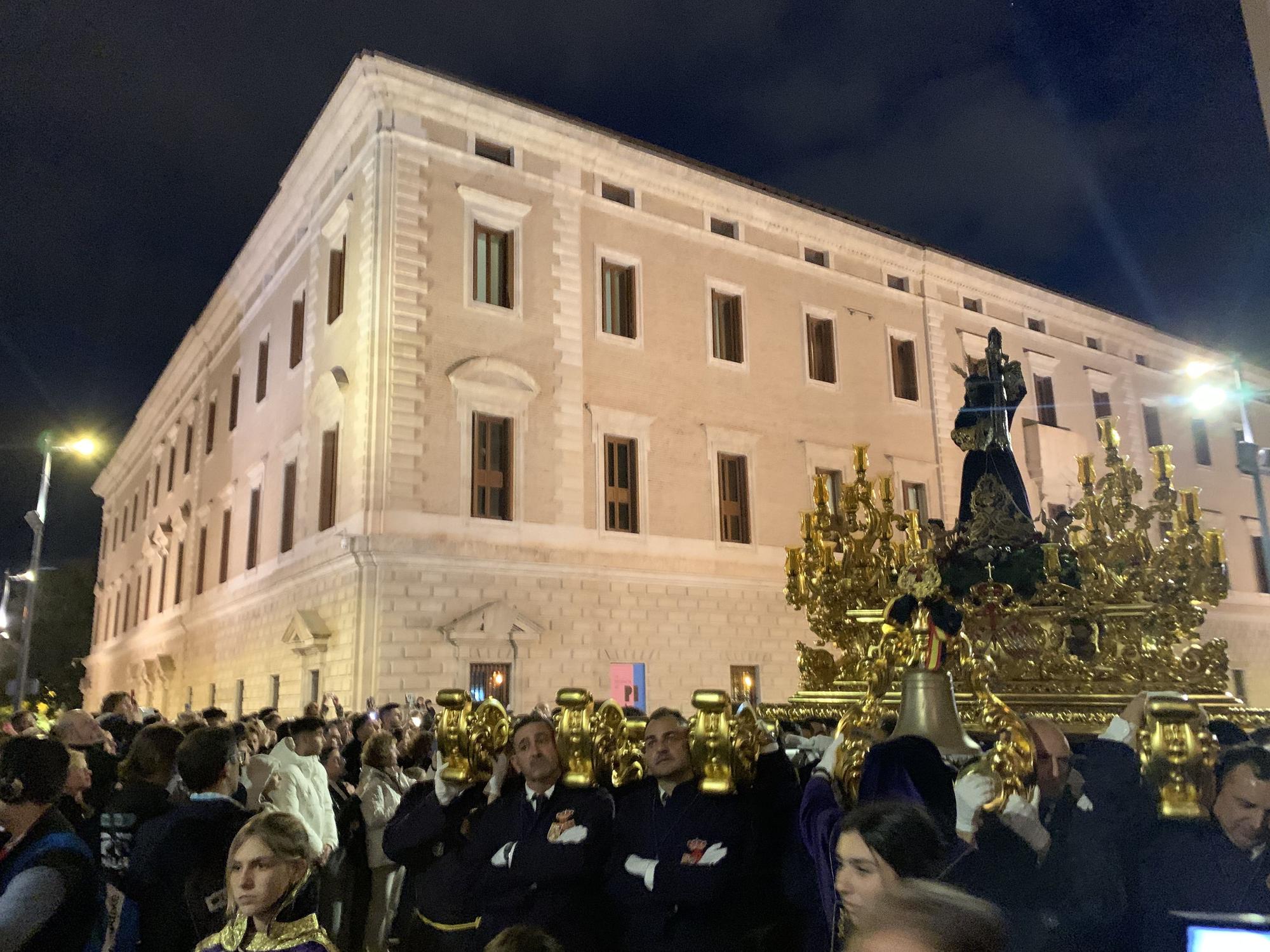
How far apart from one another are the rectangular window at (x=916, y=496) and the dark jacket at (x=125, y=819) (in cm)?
2209

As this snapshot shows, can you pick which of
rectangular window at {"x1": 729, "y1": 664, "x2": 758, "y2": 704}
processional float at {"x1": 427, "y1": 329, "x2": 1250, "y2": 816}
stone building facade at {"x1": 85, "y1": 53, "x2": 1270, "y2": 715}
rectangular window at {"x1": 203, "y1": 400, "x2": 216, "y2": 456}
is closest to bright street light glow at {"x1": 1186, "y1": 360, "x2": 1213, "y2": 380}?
stone building facade at {"x1": 85, "y1": 53, "x2": 1270, "y2": 715}

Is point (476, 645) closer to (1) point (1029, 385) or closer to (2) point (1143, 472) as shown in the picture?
(1) point (1029, 385)

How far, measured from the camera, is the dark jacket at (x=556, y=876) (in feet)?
12.7

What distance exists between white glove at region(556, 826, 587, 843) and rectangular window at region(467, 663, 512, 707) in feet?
43.7

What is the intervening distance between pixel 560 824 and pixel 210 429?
28291 millimetres

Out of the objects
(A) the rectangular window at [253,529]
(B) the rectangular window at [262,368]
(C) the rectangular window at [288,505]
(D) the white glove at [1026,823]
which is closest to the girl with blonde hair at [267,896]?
(D) the white glove at [1026,823]

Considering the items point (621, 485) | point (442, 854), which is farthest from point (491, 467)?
point (442, 854)

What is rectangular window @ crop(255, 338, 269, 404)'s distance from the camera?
24109 millimetres

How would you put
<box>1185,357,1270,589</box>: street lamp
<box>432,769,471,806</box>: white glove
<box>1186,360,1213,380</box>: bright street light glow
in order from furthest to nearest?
<box>1186,360,1213,380</box>: bright street light glow < <box>1185,357,1270,589</box>: street lamp < <box>432,769,471,806</box>: white glove

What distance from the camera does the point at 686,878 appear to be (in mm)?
3676

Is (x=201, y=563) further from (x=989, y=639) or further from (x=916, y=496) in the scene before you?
(x=989, y=639)

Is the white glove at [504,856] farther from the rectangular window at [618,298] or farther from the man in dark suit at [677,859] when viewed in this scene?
the rectangular window at [618,298]

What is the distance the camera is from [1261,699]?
2830 cm

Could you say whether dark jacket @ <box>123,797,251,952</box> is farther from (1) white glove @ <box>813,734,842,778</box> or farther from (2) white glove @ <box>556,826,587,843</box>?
(1) white glove @ <box>813,734,842,778</box>
